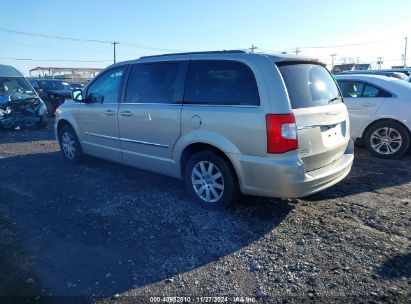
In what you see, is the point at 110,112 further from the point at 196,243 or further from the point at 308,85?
the point at 308,85

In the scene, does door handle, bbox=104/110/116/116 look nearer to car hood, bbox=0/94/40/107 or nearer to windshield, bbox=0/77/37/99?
car hood, bbox=0/94/40/107

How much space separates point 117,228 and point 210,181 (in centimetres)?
123

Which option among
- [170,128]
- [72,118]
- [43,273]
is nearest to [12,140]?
[72,118]

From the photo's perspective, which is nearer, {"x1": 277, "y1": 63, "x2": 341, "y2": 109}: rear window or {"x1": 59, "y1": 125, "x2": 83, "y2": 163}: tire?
{"x1": 277, "y1": 63, "x2": 341, "y2": 109}: rear window

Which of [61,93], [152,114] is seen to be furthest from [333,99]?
[61,93]

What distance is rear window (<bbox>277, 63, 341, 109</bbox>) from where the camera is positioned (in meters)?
3.85

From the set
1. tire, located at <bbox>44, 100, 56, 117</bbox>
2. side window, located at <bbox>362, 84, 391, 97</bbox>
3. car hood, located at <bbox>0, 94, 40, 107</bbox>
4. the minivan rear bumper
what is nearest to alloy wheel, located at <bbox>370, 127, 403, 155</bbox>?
side window, located at <bbox>362, 84, 391, 97</bbox>

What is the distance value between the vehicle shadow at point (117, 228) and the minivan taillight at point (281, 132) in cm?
96

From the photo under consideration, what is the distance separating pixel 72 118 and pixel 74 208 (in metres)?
2.47

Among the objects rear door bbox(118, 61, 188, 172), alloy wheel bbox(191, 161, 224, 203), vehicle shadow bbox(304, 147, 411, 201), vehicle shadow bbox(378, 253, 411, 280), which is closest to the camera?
vehicle shadow bbox(378, 253, 411, 280)

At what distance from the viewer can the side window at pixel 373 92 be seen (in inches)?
271

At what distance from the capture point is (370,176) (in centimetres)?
579

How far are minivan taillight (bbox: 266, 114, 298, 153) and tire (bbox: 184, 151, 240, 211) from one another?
2.34ft

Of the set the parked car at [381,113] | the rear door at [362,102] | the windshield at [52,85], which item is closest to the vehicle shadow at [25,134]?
the windshield at [52,85]
